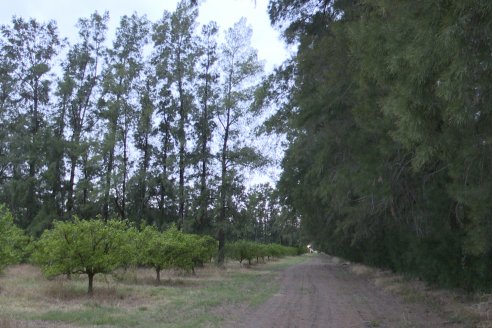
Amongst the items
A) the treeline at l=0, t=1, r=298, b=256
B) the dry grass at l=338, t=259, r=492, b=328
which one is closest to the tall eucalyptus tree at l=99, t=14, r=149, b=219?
the treeline at l=0, t=1, r=298, b=256

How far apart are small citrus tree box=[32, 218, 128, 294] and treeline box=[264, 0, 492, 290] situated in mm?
6872

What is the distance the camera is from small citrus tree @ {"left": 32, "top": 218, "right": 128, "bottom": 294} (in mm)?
15898

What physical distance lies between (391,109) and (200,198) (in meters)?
33.7

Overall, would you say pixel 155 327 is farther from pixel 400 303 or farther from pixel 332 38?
pixel 400 303

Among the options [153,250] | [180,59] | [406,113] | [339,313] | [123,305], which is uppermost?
[180,59]

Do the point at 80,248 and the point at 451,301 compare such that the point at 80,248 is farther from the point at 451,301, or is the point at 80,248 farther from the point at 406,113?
the point at 406,113

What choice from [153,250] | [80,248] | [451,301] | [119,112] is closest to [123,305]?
[80,248]

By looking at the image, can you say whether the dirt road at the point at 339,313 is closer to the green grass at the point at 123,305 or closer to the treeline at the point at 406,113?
the green grass at the point at 123,305

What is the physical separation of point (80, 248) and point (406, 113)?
1278 centimetres

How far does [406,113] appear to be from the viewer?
6141 mm

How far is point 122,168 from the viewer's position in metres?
40.9

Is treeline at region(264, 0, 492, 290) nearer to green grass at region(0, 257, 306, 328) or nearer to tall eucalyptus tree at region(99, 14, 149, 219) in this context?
green grass at region(0, 257, 306, 328)

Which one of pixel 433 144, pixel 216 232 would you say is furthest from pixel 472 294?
pixel 216 232

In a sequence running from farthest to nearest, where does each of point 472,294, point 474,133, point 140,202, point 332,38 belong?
point 140,202
point 472,294
point 332,38
point 474,133
